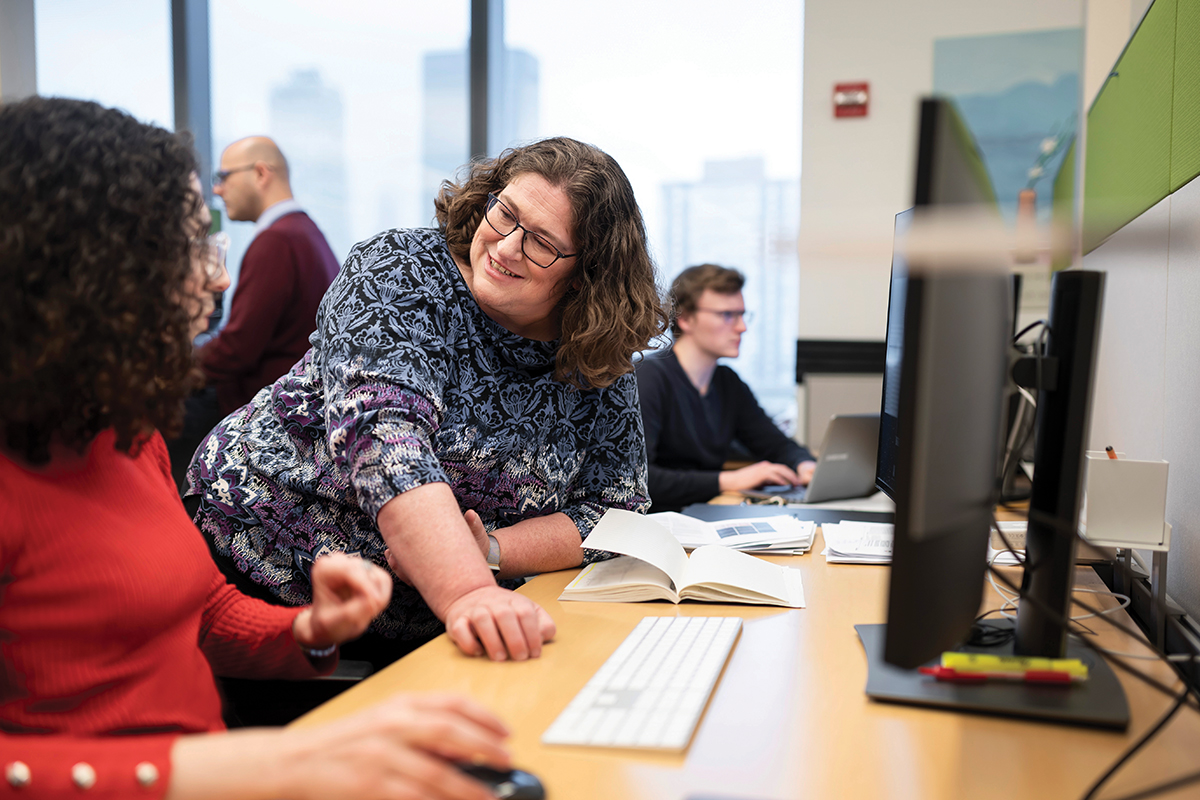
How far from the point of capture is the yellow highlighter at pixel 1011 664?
76cm

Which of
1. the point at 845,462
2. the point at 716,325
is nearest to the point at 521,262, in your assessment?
the point at 845,462

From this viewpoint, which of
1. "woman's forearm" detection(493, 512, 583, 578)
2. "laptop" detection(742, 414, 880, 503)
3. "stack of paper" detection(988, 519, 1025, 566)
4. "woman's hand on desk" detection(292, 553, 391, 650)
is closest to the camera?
"woman's hand on desk" detection(292, 553, 391, 650)

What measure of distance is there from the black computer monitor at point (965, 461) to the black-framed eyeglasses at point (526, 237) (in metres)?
0.67

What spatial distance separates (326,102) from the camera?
3.97 meters

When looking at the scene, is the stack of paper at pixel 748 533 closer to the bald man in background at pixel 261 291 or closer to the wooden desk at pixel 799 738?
the wooden desk at pixel 799 738

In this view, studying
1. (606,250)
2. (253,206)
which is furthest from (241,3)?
(606,250)

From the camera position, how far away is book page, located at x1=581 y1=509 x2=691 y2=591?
42.7 inches

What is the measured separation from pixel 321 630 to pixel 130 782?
0.33m

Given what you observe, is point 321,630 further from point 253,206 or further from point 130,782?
point 253,206

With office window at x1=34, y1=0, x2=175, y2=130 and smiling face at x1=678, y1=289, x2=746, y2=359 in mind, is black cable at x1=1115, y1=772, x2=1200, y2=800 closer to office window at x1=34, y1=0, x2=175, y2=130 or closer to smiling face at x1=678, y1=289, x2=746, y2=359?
smiling face at x1=678, y1=289, x2=746, y2=359

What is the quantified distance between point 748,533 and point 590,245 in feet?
1.82

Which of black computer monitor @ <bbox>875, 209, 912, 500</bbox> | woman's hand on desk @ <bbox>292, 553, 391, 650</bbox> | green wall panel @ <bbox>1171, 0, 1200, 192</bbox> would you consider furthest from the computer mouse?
green wall panel @ <bbox>1171, 0, 1200, 192</bbox>

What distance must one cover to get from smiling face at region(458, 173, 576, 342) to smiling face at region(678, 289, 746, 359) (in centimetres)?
147

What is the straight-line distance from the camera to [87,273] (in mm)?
656
